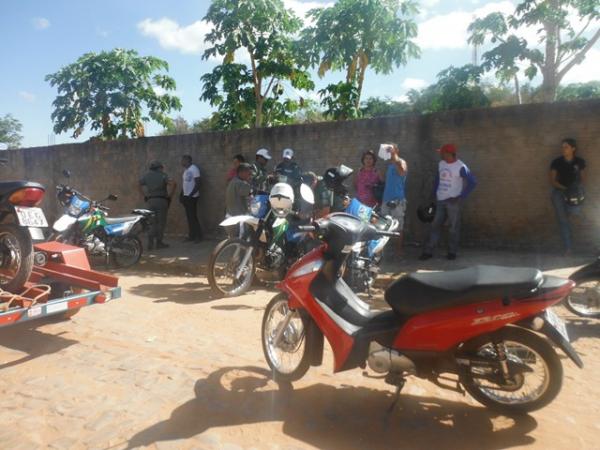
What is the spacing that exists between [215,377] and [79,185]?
10.7 metres

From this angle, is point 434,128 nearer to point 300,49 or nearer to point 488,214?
point 488,214

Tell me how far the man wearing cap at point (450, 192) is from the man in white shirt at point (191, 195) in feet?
15.9

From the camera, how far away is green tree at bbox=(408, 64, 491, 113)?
42.6 feet

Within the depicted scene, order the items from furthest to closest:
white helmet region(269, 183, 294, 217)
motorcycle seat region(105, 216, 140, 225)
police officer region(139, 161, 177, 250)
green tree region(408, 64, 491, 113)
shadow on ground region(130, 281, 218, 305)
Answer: green tree region(408, 64, 491, 113) → police officer region(139, 161, 177, 250) → motorcycle seat region(105, 216, 140, 225) → shadow on ground region(130, 281, 218, 305) → white helmet region(269, 183, 294, 217)

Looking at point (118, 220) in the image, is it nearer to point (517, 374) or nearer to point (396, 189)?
point (396, 189)

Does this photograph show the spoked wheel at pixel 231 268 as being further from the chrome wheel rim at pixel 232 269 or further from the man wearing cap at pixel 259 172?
the man wearing cap at pixel 259 172

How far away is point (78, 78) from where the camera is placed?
1446 centimetres

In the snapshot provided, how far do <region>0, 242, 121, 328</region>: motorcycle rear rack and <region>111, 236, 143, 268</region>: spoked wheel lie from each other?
309 centimetres

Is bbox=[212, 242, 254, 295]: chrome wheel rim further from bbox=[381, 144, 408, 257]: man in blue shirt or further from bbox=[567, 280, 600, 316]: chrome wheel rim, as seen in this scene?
bbox=[567, 280, 600, 316]: chrome wheel rim

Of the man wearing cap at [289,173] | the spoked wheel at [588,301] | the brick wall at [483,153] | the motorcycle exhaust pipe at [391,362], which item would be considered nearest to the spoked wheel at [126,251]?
the brick wall at [483,153]

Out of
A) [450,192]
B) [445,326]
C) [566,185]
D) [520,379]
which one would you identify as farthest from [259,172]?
[520,379]

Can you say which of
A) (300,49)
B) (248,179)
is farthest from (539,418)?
(300,49)

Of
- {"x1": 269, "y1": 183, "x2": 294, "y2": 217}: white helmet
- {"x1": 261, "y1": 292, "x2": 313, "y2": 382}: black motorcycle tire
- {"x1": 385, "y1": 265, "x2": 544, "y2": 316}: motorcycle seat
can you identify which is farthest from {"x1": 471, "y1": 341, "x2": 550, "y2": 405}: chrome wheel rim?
{"x1": 269, "y1": 183, "x2": 294, "y2": 217}: white helmet

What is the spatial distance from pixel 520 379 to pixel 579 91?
1654 cm
